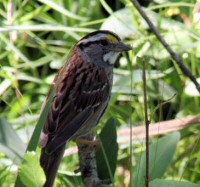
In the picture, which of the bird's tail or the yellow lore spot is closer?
the bird's tail

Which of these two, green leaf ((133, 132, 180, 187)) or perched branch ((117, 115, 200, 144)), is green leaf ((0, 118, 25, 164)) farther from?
perched branch ((117, 115, 200, 144))

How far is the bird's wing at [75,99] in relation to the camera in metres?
3.01

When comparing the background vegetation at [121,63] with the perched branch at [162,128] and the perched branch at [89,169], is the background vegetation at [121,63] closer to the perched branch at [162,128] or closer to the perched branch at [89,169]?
the perched branch at [162,128]

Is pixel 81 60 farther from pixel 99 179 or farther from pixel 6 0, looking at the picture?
pixel 99 179

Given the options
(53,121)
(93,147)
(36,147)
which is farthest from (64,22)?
(36,147)

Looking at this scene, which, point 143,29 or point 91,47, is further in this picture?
point 143,29

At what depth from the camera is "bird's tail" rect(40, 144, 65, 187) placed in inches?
106

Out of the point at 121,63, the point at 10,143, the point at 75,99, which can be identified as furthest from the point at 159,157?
the point at 121,63

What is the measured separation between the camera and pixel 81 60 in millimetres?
3475

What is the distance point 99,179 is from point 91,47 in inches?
36.3

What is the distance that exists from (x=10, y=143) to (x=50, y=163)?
18 centimetres

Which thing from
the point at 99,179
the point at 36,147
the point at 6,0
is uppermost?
the point at 6,0

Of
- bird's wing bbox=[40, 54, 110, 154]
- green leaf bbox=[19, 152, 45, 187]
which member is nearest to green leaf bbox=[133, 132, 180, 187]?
bird's wing bbox=[40, 54, 110, 154]

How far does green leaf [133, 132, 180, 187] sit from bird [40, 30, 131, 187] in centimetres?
37
